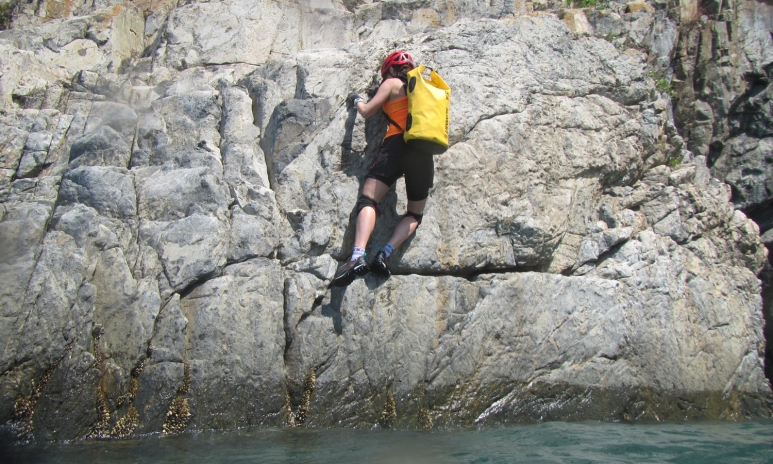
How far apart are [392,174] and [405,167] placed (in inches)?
5.2

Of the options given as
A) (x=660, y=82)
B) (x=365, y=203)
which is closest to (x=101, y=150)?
(x=365, y=203)

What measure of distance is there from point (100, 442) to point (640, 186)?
5.77 metres

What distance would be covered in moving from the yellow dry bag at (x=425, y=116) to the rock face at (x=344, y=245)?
66 cm

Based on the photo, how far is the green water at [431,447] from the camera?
13.0ft

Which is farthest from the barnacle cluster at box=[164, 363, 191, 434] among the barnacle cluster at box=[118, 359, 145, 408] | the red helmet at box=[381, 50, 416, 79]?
the red helmet at box=[381, 50, 416, 79]

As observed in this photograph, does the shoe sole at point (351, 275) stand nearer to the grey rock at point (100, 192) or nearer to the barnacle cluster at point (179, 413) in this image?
the barnacle cluster at point (179, 413)

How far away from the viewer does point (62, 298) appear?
14.9 feet

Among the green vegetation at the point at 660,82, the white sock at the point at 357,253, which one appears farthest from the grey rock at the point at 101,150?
the green vegetation at the point at 660,82

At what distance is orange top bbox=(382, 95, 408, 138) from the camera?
544 centimetres

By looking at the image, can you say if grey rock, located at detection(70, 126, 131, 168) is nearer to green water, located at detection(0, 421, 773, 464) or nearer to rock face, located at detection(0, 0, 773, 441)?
rock face, located at detection(0, 0, 773, 441)

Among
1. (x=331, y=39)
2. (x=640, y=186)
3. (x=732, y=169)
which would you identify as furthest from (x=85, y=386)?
(x=732, y=169)

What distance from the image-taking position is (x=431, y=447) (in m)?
4.32

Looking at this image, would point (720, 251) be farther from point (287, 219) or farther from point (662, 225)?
point (287, 219)

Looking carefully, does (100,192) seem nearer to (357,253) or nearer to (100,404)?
(100,404)
